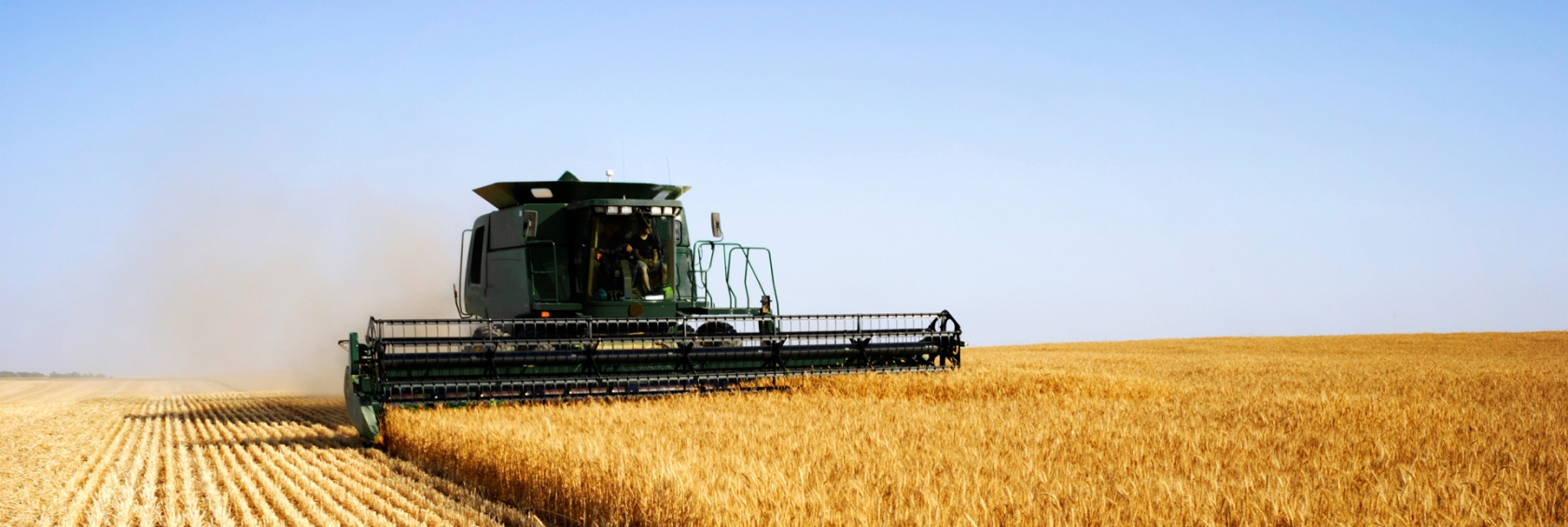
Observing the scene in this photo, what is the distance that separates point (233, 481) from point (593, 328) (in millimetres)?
4473

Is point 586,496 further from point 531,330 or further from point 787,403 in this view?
point 531,330

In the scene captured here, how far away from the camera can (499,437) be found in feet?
21.0

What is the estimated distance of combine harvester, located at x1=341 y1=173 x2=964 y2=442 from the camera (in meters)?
8.86

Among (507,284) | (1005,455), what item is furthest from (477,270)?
(1005,455)

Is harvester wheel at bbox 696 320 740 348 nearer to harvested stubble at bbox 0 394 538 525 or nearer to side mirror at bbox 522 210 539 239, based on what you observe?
side mirror at bbox 522 210 539 239

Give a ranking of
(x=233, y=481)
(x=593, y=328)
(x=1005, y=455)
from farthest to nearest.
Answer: (x=593, y=328), (x=233, y=481), (x=1005, y=455)

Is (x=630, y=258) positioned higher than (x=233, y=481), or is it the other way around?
(x=630, y=258)

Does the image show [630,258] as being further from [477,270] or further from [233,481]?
[233,481]

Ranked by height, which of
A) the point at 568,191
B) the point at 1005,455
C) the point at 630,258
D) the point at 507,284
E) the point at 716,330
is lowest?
the point at 1005,455

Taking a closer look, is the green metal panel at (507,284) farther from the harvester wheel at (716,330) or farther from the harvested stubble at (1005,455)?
the harvested stubble at (1005,455)

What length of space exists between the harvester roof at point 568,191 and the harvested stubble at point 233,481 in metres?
2.85

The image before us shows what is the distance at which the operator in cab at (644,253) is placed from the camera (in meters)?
11.3

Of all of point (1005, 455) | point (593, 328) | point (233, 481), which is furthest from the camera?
point (593, 328)

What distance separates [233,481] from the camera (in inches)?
262
